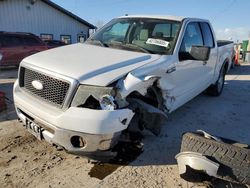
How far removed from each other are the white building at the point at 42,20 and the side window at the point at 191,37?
667 inches

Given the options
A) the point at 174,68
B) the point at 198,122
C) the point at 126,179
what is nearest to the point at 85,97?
the point at 126,179

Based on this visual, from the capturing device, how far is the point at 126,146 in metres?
4.11

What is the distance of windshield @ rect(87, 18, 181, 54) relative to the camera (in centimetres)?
450

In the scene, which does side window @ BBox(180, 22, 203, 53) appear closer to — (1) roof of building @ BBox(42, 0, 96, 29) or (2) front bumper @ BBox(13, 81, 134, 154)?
(2) front bumper @ BBox(13, 81, 134, 154)

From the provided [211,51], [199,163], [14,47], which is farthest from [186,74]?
[14,47]

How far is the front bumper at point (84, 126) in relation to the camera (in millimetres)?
3061

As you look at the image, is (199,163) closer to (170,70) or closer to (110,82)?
(110,82)

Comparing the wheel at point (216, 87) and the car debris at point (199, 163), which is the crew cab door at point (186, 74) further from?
the wheel at point (216, 87)

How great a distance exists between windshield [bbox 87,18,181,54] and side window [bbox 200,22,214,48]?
1268 millimetres

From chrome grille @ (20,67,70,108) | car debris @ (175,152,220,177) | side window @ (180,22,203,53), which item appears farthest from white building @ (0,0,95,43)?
car debris @ (175,152,220,177)

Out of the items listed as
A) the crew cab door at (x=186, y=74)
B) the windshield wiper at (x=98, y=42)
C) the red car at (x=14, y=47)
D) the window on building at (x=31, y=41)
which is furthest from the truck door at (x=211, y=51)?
the window on building at (x=31, y=41)

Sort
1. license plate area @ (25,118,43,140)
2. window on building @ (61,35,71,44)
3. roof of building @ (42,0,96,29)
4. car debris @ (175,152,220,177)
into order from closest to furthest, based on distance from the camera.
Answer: car debris @ (175,152,220,177) < license plate area @ (25,118,43,140) < roof of building @ (42,0,96,29) < window on building @ (61,35,71,44)

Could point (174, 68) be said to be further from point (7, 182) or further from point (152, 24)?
point (7, 182)

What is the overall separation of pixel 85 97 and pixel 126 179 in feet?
3.56
